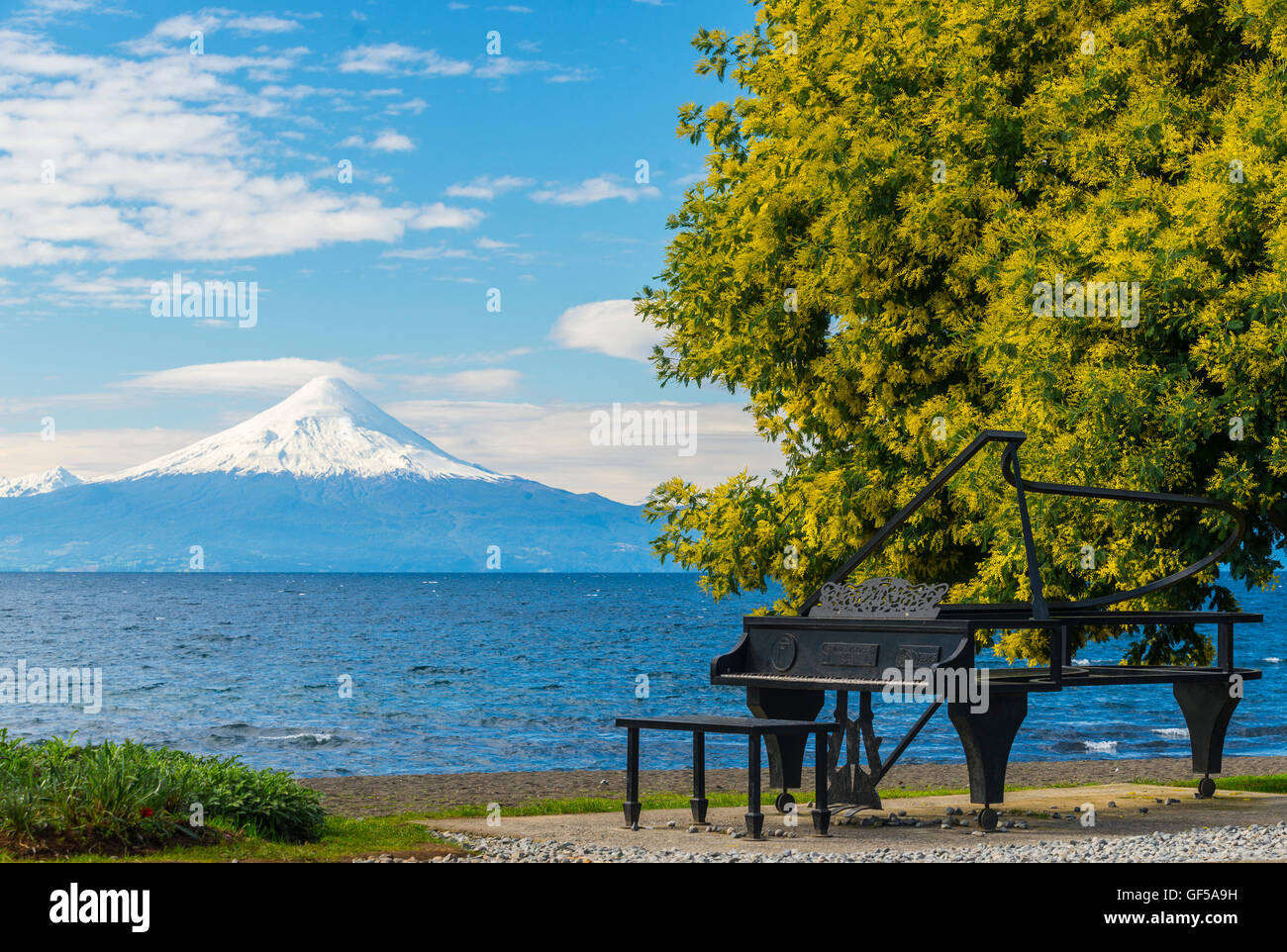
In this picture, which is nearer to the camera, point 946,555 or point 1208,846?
point 1208,846

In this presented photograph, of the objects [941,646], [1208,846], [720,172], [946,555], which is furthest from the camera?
[720,172]

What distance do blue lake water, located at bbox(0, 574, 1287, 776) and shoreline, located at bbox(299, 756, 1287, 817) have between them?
13.2 ft

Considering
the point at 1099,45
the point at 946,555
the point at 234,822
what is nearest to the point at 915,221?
the point at 1099,45

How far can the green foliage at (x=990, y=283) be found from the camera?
12367 mm

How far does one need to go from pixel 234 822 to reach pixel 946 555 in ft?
30.1

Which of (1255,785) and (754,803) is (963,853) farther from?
A: (1255,785)

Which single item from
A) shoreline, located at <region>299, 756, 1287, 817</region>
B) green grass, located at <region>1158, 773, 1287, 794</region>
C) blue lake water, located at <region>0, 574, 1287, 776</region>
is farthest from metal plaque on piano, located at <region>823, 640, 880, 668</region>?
blue lake water, located at <region>0, 574, 1287, 776</region>

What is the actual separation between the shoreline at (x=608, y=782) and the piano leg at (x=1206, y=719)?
10.4 feet

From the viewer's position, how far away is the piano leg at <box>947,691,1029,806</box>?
33.2 ft

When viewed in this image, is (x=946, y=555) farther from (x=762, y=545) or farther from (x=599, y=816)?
(x=599, y=816)

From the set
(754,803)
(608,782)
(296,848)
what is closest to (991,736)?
(754,803)

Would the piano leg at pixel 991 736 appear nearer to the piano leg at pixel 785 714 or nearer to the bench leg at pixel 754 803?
the piano leg at pixel 785 714

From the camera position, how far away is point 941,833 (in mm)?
10039

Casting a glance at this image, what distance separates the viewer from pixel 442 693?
45344 mm
